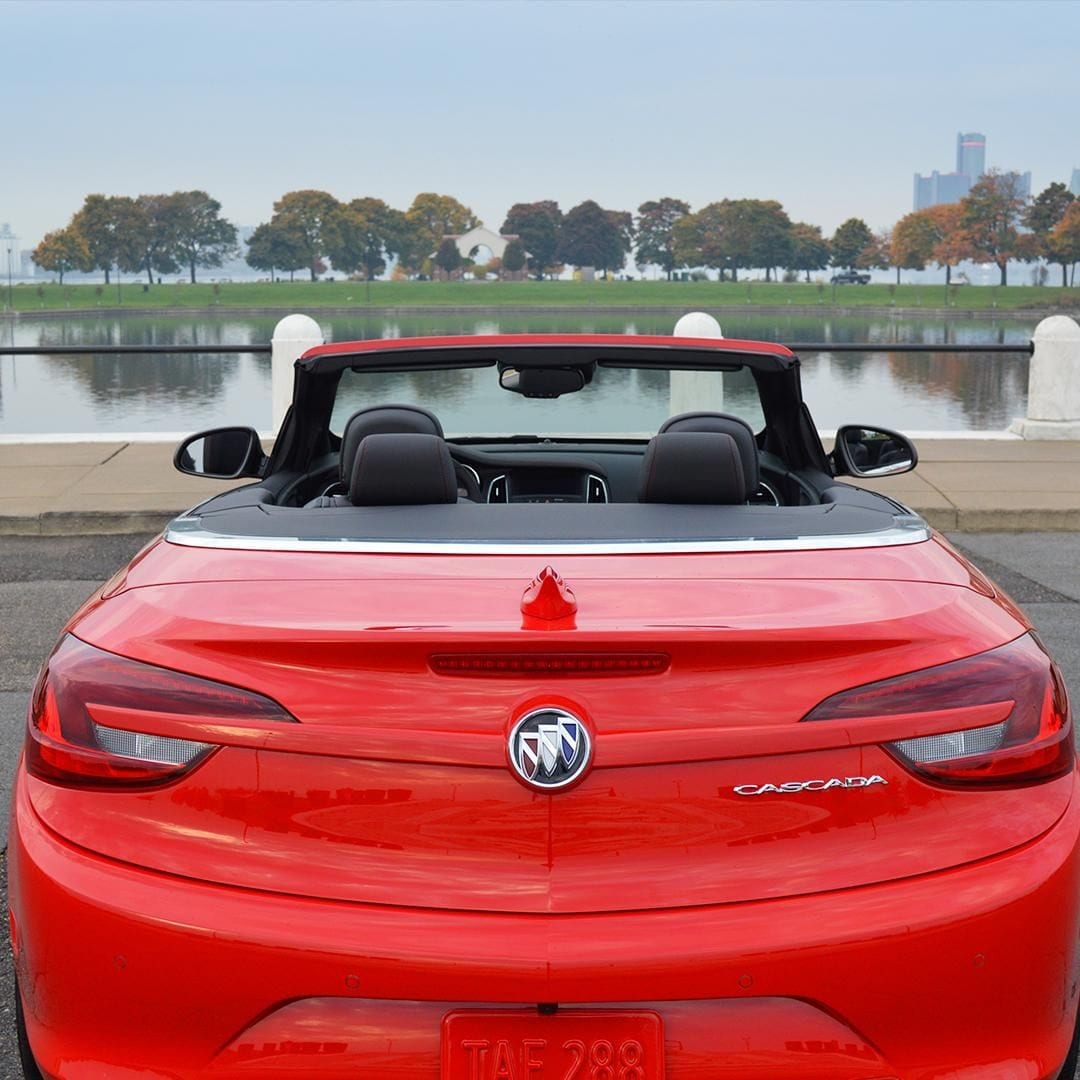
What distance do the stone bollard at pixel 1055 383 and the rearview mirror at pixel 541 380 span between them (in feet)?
36.9

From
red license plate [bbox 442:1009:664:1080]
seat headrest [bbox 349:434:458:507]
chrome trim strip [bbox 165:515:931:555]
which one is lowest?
red license plate [bbox 442:1009:664:1080]

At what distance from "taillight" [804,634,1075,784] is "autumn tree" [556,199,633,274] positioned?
19587cm

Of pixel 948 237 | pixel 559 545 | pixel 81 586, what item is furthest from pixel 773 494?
pixel 948 237

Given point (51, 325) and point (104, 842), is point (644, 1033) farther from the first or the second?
point (51, 325)

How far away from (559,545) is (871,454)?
2050 mm

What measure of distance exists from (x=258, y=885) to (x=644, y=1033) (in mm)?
547

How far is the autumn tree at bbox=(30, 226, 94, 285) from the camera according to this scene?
182 m

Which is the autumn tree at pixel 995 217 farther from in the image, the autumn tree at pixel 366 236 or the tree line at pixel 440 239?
the autumn tree at pixel 366 236

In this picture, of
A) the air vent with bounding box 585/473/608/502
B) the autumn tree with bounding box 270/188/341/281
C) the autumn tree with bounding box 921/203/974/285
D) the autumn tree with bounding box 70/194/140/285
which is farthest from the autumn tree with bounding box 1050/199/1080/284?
the air vent with bounding box 585/473/608/502

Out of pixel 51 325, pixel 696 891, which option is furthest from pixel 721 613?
pixel 51 325

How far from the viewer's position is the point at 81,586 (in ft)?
27.2

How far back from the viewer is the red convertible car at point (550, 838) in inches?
76.7

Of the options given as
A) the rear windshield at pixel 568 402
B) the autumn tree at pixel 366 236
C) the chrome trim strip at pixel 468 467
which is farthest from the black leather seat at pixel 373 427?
the autumn tree at pixel 366 236

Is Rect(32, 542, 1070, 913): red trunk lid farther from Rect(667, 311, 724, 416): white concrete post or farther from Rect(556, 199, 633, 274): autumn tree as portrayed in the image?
Rect(556, 199, 633, 274): autumn tree
